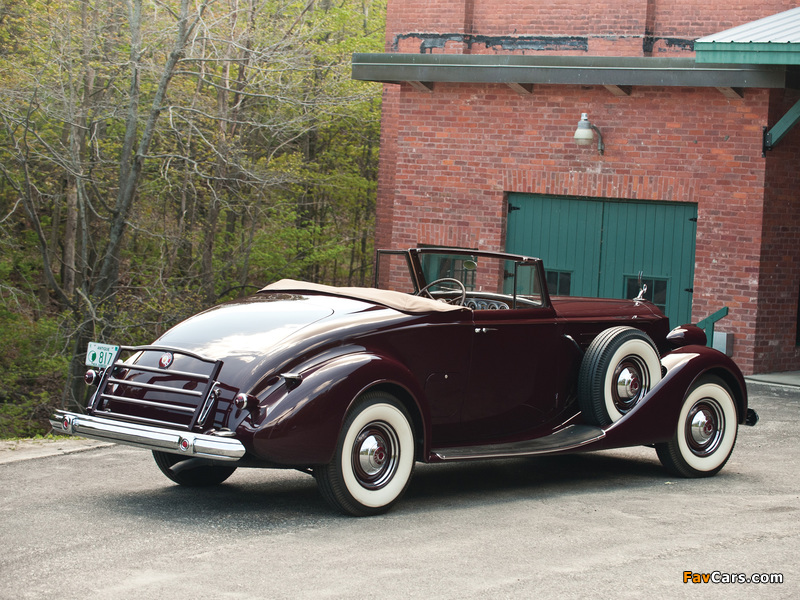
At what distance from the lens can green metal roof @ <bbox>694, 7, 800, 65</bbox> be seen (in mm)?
11742

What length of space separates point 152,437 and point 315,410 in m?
0.89

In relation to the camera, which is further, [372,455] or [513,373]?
[513,373]

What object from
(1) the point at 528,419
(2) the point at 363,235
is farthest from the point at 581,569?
(2) the point at 363,235

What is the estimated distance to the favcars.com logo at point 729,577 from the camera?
191 inches

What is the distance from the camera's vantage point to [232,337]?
20.2ft

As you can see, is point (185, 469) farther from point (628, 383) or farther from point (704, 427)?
point (704, 427)

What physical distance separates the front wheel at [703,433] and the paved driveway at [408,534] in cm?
15

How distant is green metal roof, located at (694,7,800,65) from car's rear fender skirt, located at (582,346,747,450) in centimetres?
548

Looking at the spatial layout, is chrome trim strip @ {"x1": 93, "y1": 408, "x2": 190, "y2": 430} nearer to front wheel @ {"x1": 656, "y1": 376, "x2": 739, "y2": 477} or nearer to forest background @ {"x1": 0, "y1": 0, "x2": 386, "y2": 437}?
front wheel @ {"x1": 656, "y1": 376, "x2": 739, "y2": 477}

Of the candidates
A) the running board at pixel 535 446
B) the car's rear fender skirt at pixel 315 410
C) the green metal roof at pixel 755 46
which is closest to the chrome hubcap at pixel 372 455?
the car's rear fender skirt at pixel 315 410

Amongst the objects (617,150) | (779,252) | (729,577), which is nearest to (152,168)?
(617,150)

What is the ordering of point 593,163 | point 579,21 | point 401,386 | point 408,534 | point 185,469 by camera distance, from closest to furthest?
1. point 408,534
2. point 401,386
3. point 185,469
4. point 593,163
5. point 579,21

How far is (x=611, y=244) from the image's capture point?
14.4 metres

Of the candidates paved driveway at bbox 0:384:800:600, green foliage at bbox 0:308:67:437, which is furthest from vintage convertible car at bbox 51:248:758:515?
green foliage at bbox 0:308:67:437
